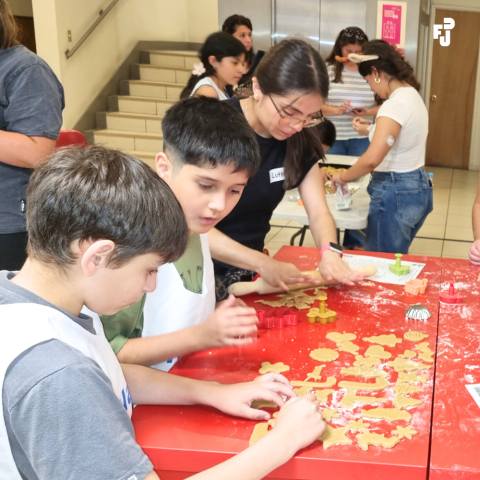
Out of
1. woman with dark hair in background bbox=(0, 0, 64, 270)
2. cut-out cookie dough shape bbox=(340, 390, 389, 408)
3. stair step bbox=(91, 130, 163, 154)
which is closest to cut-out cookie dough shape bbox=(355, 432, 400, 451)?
cut-out cookie dough shape bbox=(340, 390, 389, 408)

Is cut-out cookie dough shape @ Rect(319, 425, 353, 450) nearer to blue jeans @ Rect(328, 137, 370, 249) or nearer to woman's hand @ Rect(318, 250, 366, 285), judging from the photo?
woman's hand @ Rect(318, 250, 366, 285)

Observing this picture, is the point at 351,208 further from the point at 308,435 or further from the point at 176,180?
the point at 308,435

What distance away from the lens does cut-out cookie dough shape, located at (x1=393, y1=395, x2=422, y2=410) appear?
1.19 m

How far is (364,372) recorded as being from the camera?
1.34 m

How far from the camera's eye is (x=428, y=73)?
27.6ft

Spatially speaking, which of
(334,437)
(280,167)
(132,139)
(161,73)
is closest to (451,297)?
(280,167)

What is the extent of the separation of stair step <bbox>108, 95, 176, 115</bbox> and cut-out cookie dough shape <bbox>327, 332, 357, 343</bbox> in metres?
6.10

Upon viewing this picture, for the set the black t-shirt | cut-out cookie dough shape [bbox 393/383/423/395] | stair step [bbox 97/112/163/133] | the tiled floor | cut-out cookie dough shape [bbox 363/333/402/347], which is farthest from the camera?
stair step [bbox 97/112/163/133]

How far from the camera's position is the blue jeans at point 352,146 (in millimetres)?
4652

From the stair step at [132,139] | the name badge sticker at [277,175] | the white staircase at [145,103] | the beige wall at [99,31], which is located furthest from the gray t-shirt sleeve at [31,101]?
the stair step at [132,139]

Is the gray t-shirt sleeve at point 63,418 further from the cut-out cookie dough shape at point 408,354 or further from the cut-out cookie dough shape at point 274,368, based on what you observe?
the cut-out cookie dough shape at point 408,354

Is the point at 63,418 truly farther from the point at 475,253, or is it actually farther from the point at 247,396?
the point at 475,253

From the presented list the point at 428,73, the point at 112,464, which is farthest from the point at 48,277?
the point at 428,73

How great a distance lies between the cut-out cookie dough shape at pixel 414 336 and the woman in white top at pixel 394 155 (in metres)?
1.57
